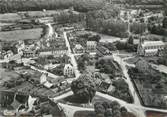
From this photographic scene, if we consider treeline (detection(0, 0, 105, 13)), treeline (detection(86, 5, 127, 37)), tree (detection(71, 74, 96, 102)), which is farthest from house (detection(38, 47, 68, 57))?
treeline (detection(0, 0, 105, 13))

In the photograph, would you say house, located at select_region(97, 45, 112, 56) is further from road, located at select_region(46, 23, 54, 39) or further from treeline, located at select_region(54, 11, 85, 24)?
treeline, located at select_region(54, 11, 85, 24)

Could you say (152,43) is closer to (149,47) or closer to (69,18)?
(149,47)

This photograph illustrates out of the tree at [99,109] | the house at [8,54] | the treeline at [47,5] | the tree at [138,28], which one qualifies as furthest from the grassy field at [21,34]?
the tree at [99,109]

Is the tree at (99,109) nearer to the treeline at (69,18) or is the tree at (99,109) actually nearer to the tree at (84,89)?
the tree at (84,89)

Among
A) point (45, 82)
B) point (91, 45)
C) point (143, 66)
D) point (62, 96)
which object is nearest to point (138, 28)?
point (91, 45)

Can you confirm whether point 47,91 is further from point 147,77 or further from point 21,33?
point 21,33

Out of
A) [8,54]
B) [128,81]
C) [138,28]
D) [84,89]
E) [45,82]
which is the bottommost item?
[128,81]

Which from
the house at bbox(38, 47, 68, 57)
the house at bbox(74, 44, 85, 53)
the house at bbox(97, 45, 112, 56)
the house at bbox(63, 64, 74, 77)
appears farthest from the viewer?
the house at bbox(74, 44, 85, 53)
